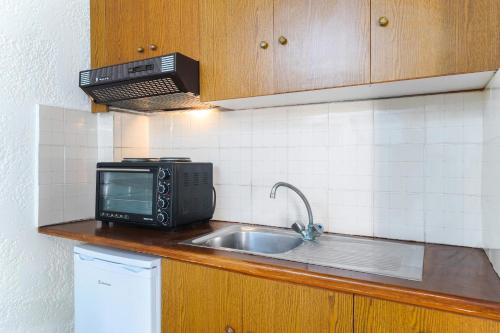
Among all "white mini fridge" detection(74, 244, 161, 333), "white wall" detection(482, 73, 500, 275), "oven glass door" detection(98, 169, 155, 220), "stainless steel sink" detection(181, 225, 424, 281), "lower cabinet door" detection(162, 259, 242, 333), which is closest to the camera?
"white wall" detection(482, 73, 500, 275)

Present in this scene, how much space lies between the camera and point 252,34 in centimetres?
139

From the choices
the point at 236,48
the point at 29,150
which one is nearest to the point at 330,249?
the point at 236,48

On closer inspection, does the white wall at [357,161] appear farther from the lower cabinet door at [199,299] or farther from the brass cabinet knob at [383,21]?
the lower cabinet door at [199,299]

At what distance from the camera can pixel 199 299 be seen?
1.25 m

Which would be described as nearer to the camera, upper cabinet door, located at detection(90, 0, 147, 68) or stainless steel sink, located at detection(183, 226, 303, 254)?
stainless steel sink, located at detection(183, 226, 303, 254)

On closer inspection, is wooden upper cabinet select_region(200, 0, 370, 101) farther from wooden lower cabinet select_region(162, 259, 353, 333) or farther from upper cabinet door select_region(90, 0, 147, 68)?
wooden lower cabinet select_region(162, 259, 353, 333)

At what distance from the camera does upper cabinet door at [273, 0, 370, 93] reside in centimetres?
118

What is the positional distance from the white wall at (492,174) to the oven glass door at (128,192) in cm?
132

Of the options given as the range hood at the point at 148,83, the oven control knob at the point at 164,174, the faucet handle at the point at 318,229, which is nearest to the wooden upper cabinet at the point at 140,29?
the range hood at the point at 148,83

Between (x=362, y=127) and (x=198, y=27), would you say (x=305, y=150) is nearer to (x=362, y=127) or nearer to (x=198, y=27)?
(x=362, y=127)

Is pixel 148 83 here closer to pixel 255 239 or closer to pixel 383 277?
pixel 255 239

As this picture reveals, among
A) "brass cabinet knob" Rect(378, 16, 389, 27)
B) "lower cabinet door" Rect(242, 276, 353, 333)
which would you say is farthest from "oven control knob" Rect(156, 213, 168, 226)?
"brass cabinet knob" Rect(378, 16, 389, 27)

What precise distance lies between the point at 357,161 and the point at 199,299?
2.97 feet

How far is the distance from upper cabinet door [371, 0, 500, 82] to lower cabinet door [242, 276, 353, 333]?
75cm
